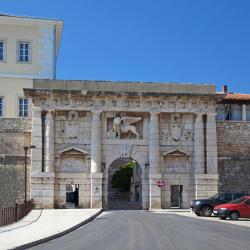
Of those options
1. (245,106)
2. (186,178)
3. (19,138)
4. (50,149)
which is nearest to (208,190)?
(186,178)

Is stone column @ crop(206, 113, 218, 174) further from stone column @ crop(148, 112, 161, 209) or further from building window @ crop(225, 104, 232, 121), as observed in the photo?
building window @ crop(225, 104, 232, 121)

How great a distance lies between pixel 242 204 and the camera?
28328 mm

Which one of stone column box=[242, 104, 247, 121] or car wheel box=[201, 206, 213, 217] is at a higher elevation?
stone column box=[242, 104, 247, 121]

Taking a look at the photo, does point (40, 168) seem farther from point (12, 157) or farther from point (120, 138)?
point (120, 138)

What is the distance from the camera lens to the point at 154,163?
37781mm

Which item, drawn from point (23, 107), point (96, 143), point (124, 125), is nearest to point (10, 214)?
point (96, 143)

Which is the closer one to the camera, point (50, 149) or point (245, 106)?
point (50, 149)

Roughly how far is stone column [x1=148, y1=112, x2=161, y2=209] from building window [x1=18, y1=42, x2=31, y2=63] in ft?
38.3

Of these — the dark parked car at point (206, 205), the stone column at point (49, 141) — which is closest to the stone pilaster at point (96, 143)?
the stone column at point (49, 141)

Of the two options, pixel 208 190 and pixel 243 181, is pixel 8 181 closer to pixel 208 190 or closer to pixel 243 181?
pixel 208 190

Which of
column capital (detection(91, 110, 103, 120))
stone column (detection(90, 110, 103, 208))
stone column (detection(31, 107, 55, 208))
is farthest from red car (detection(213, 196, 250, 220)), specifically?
stone column (detection(31, 107, 55, 208))

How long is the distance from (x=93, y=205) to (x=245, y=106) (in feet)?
48.6

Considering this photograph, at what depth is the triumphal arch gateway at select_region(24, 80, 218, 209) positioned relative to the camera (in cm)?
3706

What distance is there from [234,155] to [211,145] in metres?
2.84
